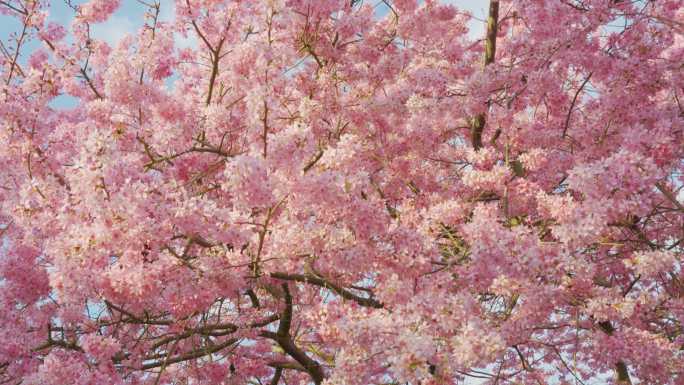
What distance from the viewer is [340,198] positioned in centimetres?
505

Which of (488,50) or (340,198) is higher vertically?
(488,50)

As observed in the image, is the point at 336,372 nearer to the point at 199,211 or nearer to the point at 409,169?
the point at 199,211

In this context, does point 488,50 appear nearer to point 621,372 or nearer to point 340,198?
point 621,372

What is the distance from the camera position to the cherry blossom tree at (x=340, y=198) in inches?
189

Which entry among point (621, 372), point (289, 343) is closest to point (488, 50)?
point (621, 372)

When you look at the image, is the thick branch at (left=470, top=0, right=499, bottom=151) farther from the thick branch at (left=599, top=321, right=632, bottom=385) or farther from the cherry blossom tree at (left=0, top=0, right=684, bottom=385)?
the thick branch at (left=599, top=321, right=632, bottom=385)

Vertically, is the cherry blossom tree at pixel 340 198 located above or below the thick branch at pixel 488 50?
below

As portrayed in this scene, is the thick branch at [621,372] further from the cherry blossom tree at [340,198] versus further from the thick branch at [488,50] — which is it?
the thick branch at [488,50]

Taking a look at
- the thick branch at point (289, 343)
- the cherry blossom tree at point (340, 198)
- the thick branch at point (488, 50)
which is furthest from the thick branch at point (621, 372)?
the thick branch at point (289, 343)

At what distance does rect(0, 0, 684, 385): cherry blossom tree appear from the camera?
479cm

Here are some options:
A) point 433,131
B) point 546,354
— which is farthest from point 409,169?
point 546,354

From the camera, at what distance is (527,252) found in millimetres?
4684

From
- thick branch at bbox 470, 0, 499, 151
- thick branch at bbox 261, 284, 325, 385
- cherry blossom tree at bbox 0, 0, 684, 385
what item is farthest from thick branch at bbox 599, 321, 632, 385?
thick branch at bbox 261, 284, 325, 385

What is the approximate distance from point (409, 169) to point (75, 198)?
479 centimetres
